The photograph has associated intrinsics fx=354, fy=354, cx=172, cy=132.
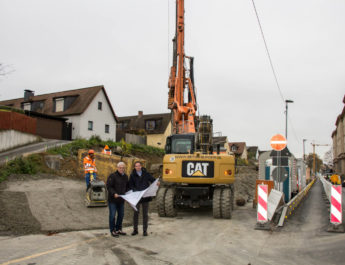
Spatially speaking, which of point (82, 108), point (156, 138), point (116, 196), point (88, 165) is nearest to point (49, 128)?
point (82, 108)

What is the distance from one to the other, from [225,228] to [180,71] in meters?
10.9

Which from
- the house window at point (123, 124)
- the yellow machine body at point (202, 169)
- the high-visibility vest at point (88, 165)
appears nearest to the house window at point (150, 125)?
the house window at point (123, 124)

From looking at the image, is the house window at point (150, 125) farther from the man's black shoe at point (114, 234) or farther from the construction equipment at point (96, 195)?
the man's black shoe at point (114, 234)

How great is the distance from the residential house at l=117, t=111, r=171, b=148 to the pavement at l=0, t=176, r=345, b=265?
36139mm

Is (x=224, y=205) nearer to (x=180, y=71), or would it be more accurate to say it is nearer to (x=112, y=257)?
(x=112, y=257)

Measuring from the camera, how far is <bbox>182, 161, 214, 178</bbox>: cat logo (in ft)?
37.8

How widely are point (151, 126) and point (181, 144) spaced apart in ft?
121

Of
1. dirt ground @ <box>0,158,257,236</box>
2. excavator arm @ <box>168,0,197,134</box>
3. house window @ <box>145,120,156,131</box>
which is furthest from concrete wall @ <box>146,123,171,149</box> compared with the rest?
dirt ground @ <box>0,158,257,236</box>

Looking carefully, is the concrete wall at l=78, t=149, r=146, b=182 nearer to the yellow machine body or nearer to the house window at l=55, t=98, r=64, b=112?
the yellow machine body

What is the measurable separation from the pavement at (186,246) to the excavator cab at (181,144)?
3722 mm

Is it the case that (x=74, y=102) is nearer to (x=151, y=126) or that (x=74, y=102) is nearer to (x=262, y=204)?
(x=151, y=126)

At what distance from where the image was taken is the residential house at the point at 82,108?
3584cm

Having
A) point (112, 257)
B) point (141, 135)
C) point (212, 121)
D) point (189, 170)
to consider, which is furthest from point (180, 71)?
point (141, 135)

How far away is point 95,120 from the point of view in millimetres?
37719
